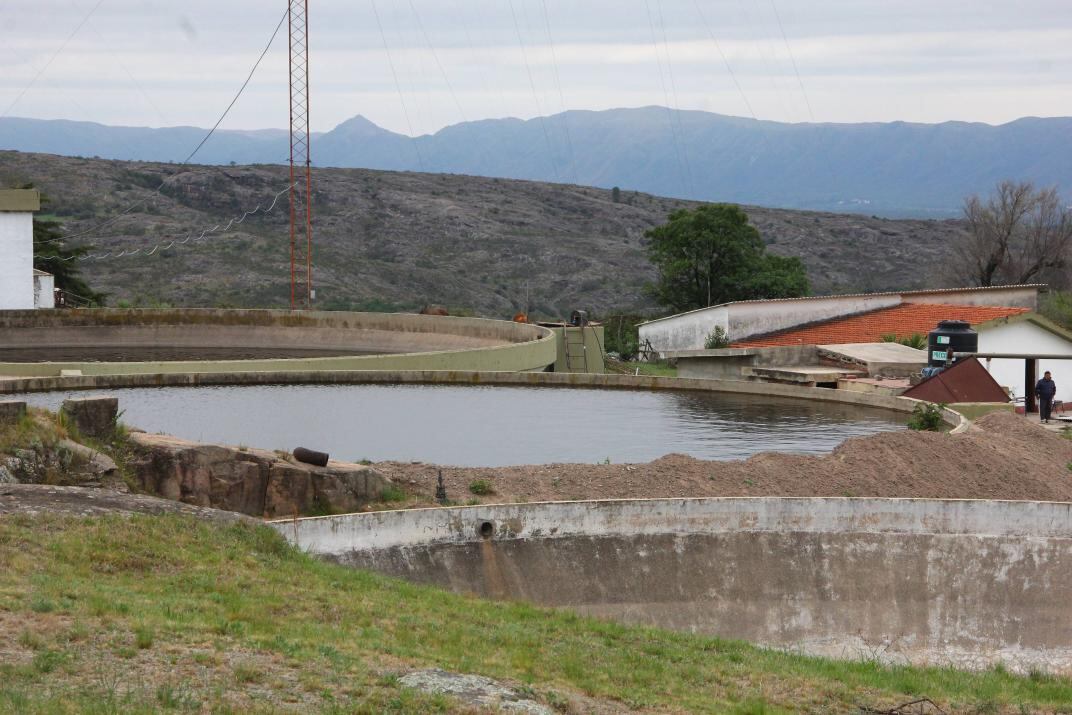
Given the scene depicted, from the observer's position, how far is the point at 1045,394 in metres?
27.2

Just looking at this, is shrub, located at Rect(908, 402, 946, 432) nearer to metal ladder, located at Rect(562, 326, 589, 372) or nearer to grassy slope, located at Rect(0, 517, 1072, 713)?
grassy slope, located at Rect(0, 517, 1072, 713)

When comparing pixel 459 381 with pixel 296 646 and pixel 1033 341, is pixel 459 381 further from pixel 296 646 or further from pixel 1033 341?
pixel 296 646

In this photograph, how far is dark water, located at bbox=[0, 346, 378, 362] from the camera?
3578cm

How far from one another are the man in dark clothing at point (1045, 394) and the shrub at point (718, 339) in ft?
41.7

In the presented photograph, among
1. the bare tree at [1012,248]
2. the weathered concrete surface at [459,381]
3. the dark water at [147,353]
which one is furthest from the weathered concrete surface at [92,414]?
the bare tree at [1012,248]

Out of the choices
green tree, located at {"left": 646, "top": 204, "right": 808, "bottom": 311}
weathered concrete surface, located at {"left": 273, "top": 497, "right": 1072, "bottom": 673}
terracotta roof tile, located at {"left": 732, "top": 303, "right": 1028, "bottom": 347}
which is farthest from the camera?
green tree, located at {"left": 646, "top": 204, "right": 808, "bottom": 311}

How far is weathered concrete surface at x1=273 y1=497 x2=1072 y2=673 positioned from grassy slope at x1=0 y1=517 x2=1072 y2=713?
288 centimetres

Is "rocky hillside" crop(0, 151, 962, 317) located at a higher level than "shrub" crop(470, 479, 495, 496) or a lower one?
higher

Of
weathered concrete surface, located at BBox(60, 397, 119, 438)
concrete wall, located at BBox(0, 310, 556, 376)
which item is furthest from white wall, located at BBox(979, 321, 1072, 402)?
weathered concrete surface, located at BBox(60, 397, 119, 438)

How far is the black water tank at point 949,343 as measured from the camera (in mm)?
29484

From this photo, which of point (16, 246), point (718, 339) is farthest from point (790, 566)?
point (16, 246)

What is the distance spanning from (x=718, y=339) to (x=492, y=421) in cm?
1785

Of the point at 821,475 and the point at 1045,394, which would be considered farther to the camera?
the point at 1045,394

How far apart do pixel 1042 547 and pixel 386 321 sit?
84.0ft
